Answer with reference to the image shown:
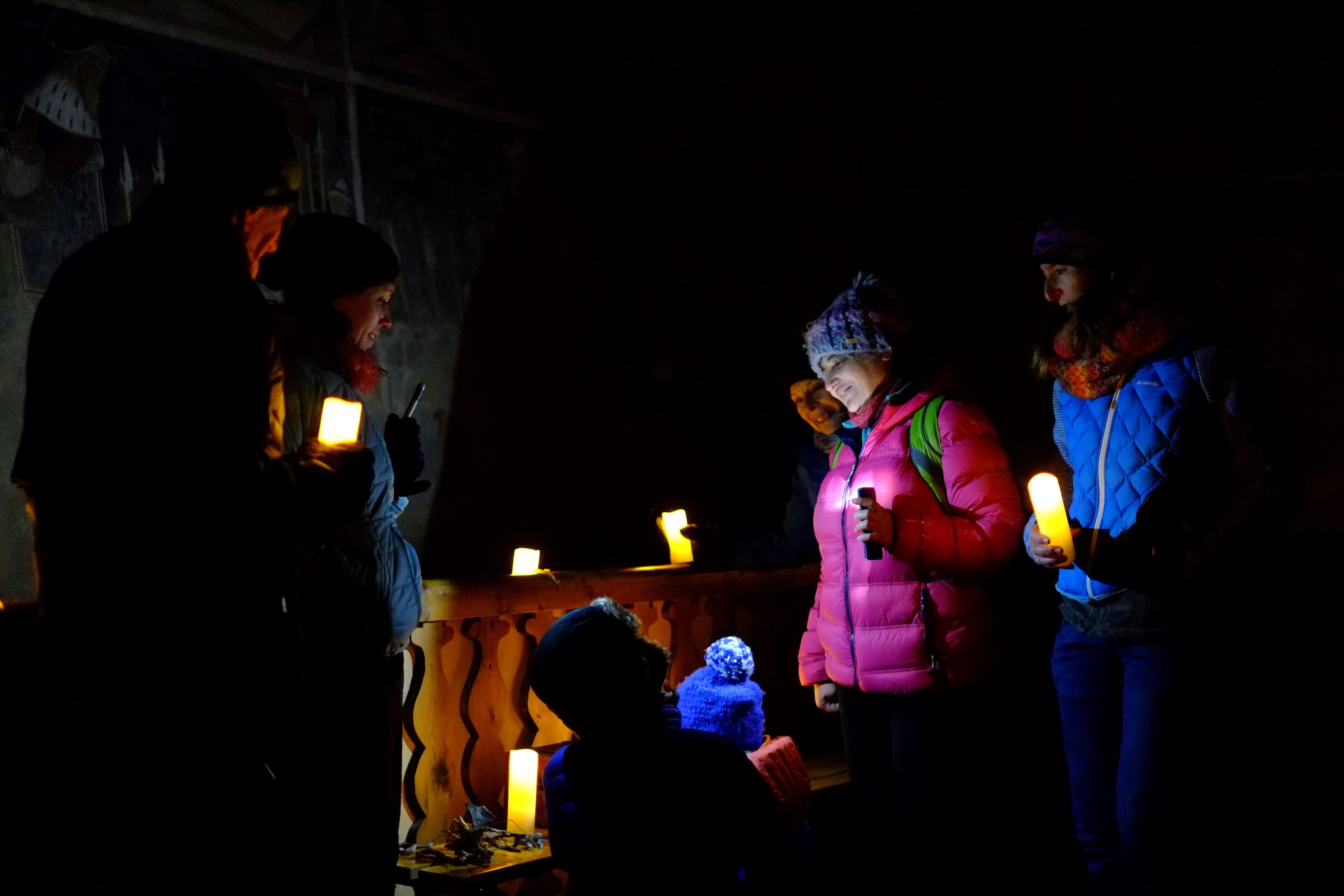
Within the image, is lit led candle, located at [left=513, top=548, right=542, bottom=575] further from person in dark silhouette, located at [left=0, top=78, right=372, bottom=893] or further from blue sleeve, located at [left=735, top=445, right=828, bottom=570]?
person in dark silhouette, located at [left=0, top=78, right=372, bottom=893]

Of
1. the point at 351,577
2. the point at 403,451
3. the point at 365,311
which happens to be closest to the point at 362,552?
the point at 351,577

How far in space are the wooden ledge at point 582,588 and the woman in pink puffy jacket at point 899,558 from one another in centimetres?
102

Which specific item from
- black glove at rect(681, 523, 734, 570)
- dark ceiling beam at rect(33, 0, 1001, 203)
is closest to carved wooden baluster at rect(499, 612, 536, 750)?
black glove at rect(681, 523, 734, 570)

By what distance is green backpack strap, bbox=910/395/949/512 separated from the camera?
3.30m

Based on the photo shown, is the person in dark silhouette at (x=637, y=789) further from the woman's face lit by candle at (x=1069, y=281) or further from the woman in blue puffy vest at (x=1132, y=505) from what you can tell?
the woman's face lit by candle at (x=1069, y=281)

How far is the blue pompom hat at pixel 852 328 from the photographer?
344 cm

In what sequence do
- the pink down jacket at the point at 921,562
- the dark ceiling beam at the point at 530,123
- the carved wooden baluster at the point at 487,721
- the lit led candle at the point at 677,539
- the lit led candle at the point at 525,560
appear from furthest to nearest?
the lit led candle at the point at 677,539
the lit led candle at the point at 525,560
the dark ceiling beam at the point at 530,123
the carved wooden baluster at the point at 487,721
the pink down jacket at the point at 921,562

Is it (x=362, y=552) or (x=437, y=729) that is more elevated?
(x=362, y=552)

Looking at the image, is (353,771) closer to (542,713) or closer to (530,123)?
(542,713)

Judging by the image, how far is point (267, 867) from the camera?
2.00m

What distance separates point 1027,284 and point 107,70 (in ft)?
15.9

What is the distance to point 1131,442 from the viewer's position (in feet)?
9.95

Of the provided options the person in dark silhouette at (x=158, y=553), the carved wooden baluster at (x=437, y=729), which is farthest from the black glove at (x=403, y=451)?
the person in dark silhouette at (x=158, y=553)

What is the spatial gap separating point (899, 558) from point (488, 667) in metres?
1.71
